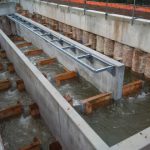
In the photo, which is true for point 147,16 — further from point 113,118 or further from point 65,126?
point 65,126

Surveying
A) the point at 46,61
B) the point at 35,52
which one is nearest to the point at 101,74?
the point at 46,61

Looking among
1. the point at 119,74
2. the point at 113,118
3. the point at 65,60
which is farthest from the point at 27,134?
the point at 65,60

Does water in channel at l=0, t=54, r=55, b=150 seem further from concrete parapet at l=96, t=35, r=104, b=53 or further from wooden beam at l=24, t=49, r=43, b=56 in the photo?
concrete parapet at l=96, t=35, r=104, b=53

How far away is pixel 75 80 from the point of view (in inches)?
373

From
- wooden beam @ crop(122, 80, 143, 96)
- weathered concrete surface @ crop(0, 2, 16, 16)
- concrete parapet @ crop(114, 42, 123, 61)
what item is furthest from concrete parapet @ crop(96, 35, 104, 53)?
weathered concrete surface @ crop(0, 2, 16, 16)

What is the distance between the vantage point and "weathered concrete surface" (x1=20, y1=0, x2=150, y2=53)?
880 centimetres

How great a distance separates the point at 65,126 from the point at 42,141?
153cm

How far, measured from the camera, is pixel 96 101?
24.2 feet

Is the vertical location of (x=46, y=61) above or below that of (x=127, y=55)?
below

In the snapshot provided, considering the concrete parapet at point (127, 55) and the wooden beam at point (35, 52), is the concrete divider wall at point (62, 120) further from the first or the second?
the concrete parapet at point (127, 55)

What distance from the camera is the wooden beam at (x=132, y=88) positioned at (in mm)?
7977

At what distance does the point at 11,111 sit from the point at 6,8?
1107 centimetres

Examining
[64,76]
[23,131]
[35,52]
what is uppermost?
[35,52]

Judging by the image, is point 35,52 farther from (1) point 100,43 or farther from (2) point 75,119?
(2) point 75,119
